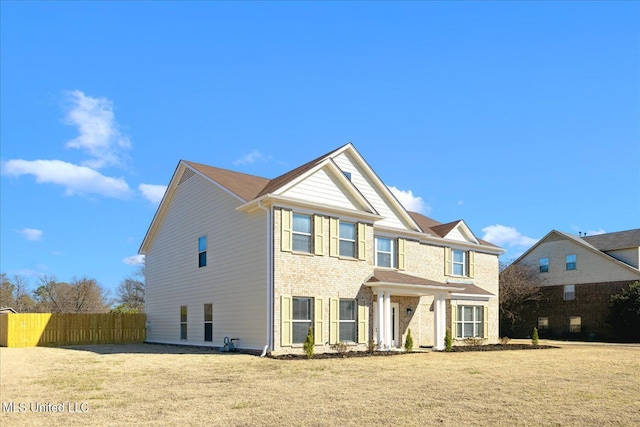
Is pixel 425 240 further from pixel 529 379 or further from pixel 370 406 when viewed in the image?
pixel 370 406

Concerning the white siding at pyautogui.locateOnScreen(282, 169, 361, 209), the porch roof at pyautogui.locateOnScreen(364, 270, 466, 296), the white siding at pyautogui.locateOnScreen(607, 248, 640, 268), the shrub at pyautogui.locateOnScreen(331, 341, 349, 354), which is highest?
the white siding at pyautogui.locateOnScreen(282, 169, 361, 209)

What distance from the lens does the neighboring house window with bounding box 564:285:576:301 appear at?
42675 mm

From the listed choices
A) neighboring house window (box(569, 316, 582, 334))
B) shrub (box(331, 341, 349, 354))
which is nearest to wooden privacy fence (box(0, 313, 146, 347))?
shrub (box(331, 341, 349, 354))

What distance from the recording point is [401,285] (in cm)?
2314

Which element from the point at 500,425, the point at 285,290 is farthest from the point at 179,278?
the point at 500,425

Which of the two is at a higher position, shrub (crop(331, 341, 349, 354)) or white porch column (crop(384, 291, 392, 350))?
white porch column (crop(384, 291, 392, 350))

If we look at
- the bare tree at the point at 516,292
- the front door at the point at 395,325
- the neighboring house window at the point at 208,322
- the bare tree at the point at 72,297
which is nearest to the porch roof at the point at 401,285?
the front door at the point at 395,325

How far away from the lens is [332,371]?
15180 millimetres

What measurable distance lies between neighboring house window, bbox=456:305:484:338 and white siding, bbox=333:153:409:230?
6.16m

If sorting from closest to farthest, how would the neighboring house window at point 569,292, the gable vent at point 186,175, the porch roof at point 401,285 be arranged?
the porch roof at point 401,285
the gable vent at point 186,175
the neighboring house window at point 569,292

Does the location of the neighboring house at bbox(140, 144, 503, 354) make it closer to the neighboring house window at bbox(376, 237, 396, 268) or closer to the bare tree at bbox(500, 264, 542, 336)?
the neighboring house window at bbox(376, 237, 396, 268)

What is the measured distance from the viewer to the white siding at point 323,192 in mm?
21594

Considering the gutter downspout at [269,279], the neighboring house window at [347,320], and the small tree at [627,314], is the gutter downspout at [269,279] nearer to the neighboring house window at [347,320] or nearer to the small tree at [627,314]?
the neighboring house window at [347,320]

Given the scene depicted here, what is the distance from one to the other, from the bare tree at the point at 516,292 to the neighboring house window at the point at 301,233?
27.1 metres
